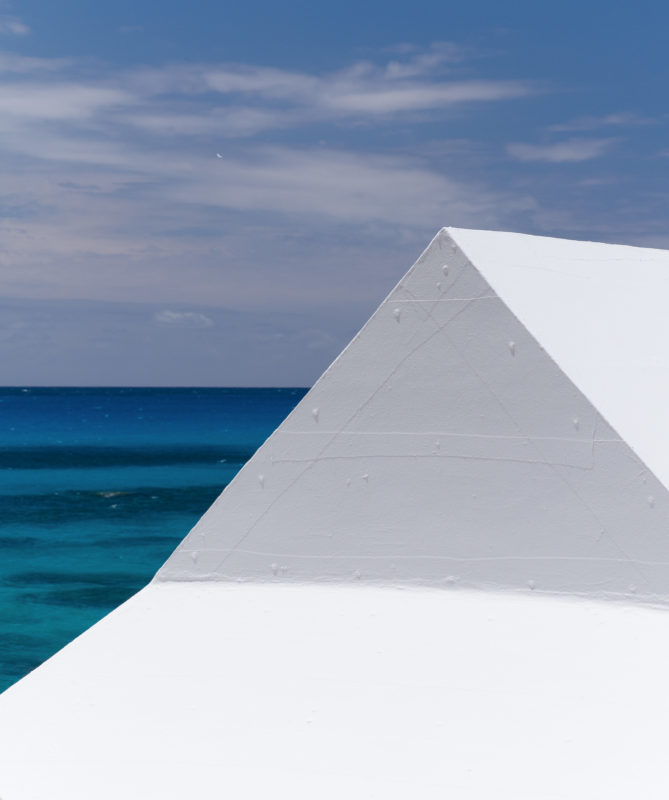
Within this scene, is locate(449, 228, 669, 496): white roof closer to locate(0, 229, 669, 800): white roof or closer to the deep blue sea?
locate(0, 229, 669, 800): white roof

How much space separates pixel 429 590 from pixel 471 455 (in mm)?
914

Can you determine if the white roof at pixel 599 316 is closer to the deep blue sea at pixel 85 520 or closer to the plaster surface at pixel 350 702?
the plaster surface at pixel 350 702

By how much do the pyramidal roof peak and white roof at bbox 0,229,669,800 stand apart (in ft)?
0.05

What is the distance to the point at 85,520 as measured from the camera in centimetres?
2472

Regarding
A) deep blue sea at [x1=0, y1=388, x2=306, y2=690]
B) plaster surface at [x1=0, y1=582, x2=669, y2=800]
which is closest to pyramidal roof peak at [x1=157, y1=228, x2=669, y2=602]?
plaster surface at [x1=0, y1=582, x2=669, y2=800]

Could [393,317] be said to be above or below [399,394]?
above

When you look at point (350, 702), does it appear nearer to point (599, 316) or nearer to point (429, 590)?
point (429, 590)

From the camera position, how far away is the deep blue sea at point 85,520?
15.2 metres

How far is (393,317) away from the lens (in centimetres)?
676

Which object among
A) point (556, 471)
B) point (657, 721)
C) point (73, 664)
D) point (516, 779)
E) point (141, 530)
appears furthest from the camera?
point (141, 530)

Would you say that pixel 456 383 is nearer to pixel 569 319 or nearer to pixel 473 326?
pixel 473 326

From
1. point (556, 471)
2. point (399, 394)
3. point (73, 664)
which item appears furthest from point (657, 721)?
point (73, 664)

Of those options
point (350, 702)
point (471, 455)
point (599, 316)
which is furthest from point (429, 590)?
point (599, 316)

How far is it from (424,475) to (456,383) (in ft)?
2.10
